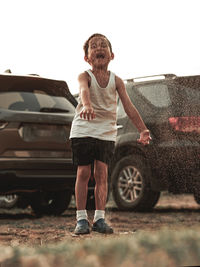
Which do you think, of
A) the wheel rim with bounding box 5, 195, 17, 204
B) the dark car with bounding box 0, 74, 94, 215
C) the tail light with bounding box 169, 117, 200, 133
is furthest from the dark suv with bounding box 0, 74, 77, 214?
the wheel rim with bounding box 5, 195, 17, 204

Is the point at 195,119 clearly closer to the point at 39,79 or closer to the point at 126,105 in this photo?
the point at 39,79

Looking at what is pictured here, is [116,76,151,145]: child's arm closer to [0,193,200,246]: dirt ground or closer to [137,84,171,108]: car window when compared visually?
[0,193,200,246]: dirt ground

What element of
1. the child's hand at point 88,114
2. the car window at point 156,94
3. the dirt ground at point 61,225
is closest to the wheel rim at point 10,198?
the dirt ground at point 61,225

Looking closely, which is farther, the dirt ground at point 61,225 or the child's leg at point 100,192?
the dirt ground at point 61,225

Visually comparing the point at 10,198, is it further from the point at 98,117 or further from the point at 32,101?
the point at 98,117

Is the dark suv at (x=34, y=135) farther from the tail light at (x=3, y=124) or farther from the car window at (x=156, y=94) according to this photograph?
the car window at (x=156, y=94)

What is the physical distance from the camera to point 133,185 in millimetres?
8578

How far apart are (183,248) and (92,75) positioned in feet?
7.61

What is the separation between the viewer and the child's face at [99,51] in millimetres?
4738

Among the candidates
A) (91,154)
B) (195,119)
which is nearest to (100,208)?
(91,154)

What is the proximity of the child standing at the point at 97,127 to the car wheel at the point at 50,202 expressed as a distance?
342cm

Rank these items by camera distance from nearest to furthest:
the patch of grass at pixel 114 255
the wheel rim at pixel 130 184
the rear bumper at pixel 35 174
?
the patch of grass at pixel 114 255 → the rear bumper at pixel 35 174 → the wheel rim at pixel 130 184

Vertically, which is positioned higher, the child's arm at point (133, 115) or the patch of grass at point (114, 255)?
the child's arm at point (133, 115)

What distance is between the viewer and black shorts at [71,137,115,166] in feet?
15.8
